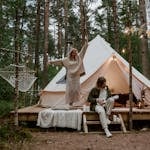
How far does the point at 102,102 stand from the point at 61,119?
0.87 meters

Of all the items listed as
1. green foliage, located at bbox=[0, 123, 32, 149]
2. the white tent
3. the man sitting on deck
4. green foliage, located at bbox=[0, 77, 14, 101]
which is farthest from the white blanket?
green foliage, located at bbox=[0, 77, 14, 101]

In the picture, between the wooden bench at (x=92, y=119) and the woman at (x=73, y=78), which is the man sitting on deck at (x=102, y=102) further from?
the woman at (x=73, y=78)

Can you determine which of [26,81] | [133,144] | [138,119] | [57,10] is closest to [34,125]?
[26,81]

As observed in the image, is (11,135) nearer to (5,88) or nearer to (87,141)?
(87,141)

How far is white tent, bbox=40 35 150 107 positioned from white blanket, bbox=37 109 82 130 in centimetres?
163

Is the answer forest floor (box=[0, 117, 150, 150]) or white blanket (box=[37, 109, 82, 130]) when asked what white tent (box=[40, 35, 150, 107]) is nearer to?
white blanket (box=[37, 109, 82, 130])

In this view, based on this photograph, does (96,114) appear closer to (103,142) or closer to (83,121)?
(83,121)

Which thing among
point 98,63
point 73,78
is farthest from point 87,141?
point 98,63

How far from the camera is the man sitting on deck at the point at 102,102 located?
7133 millimetres

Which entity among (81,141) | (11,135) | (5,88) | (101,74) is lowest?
(81,141)

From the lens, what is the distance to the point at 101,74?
32.1 feet

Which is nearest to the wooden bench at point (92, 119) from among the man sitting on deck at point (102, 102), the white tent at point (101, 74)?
the man sitting on deck at point (102, 102)

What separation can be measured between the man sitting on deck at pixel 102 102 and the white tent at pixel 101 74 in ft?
5.69

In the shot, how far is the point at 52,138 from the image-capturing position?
6633 millimetres
